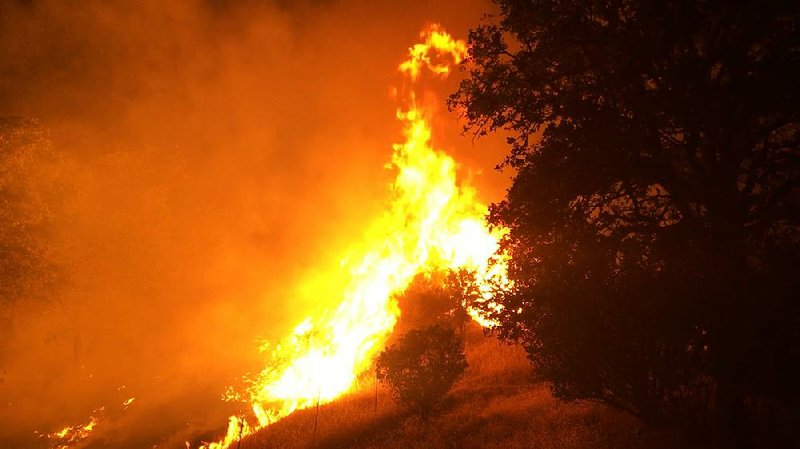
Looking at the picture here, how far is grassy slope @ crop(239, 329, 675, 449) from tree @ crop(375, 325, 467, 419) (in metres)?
0.68

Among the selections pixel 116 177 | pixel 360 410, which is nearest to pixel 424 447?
pixel 360 410

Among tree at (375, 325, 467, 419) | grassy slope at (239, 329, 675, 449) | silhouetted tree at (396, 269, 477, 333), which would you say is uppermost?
silhouetted tree at (396, 269, 477, 333)

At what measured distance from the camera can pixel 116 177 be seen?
38.1m

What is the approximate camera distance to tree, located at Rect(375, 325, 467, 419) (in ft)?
51.9

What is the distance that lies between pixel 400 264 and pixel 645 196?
974 inches

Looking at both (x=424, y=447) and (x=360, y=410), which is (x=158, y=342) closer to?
(x=360, y=410)

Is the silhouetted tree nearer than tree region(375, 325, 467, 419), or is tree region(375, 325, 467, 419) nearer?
tree region(375, 325, 467, 419)

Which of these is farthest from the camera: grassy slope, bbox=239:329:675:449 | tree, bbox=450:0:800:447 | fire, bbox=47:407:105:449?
fire, bbox=47:407:105:449

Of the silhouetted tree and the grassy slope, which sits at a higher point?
the silhouetted tree

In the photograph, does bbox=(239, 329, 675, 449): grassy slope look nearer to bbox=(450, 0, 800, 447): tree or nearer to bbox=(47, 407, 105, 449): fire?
bbox=(450, 0, 800, 447): tree

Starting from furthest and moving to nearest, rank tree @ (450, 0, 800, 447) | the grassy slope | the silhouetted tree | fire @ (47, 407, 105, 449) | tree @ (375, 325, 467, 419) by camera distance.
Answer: the silhouetted tree, fire @ (47, 407, 105, 449), tree @ (375, 325, 467, 419), the grassy slope, tree @ (450, 0, 800, 447)

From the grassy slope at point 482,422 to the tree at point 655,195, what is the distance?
1963 mm

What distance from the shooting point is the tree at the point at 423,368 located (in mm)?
15805

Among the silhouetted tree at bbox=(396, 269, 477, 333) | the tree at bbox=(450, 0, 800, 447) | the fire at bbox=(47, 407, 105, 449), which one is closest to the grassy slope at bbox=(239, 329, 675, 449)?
the tree at bbox=(450, 0, 800, 447)
